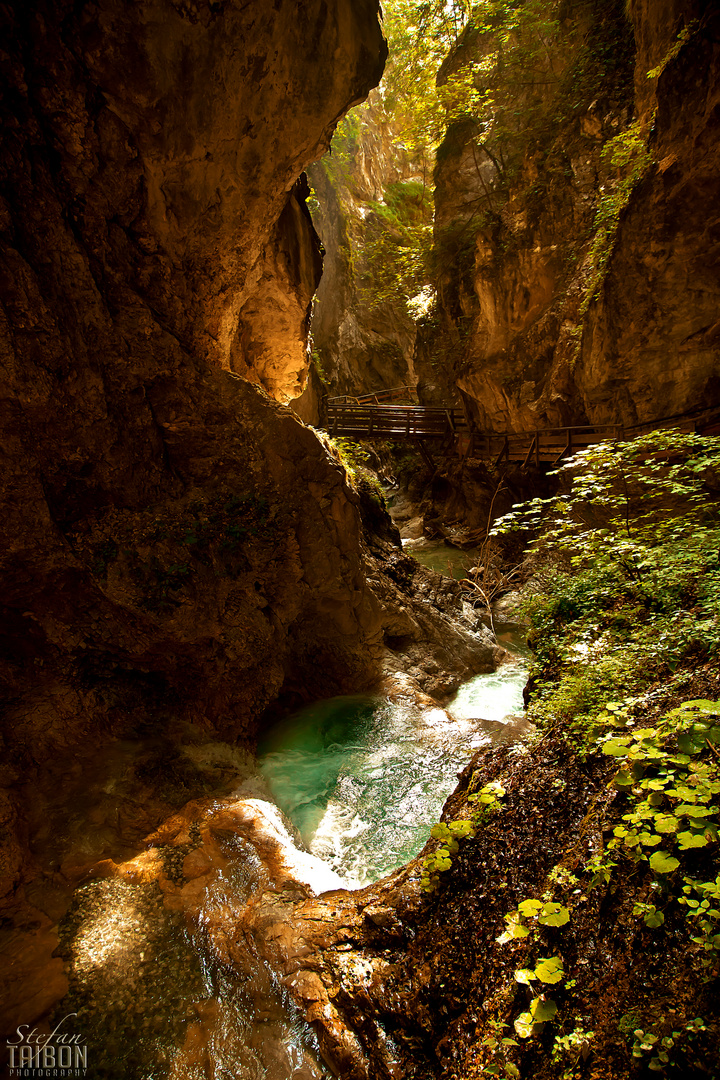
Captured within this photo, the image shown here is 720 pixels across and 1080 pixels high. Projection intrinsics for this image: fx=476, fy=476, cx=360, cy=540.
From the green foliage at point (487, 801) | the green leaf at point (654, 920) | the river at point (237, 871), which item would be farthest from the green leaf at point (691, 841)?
the river at point (237, 871)

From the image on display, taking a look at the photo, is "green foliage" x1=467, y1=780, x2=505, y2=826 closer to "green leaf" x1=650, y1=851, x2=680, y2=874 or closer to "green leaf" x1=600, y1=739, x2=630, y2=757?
"green leaf" x1=600, y1=739, x2=630, y2=757

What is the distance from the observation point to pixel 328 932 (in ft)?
9.46

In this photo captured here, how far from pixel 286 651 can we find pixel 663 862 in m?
5.22

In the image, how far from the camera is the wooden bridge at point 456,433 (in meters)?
12.9

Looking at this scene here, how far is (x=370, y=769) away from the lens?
551cm

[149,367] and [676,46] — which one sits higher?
[676,46]

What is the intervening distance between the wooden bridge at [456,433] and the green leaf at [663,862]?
458 inches

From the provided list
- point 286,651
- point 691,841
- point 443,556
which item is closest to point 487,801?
point 691,841

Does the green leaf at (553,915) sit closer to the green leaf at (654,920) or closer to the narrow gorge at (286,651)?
the narrow gorge at (286,651)

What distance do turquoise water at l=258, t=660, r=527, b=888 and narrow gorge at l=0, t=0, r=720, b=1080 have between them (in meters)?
0.04

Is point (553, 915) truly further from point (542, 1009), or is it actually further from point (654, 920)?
point (654, 920)

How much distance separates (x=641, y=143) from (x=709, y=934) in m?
13.4

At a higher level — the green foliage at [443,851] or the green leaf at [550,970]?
the green leaf at [550,970]

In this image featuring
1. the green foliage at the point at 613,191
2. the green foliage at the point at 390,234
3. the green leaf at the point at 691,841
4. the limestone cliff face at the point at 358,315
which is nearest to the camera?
the green leaf at the point at 691,841
